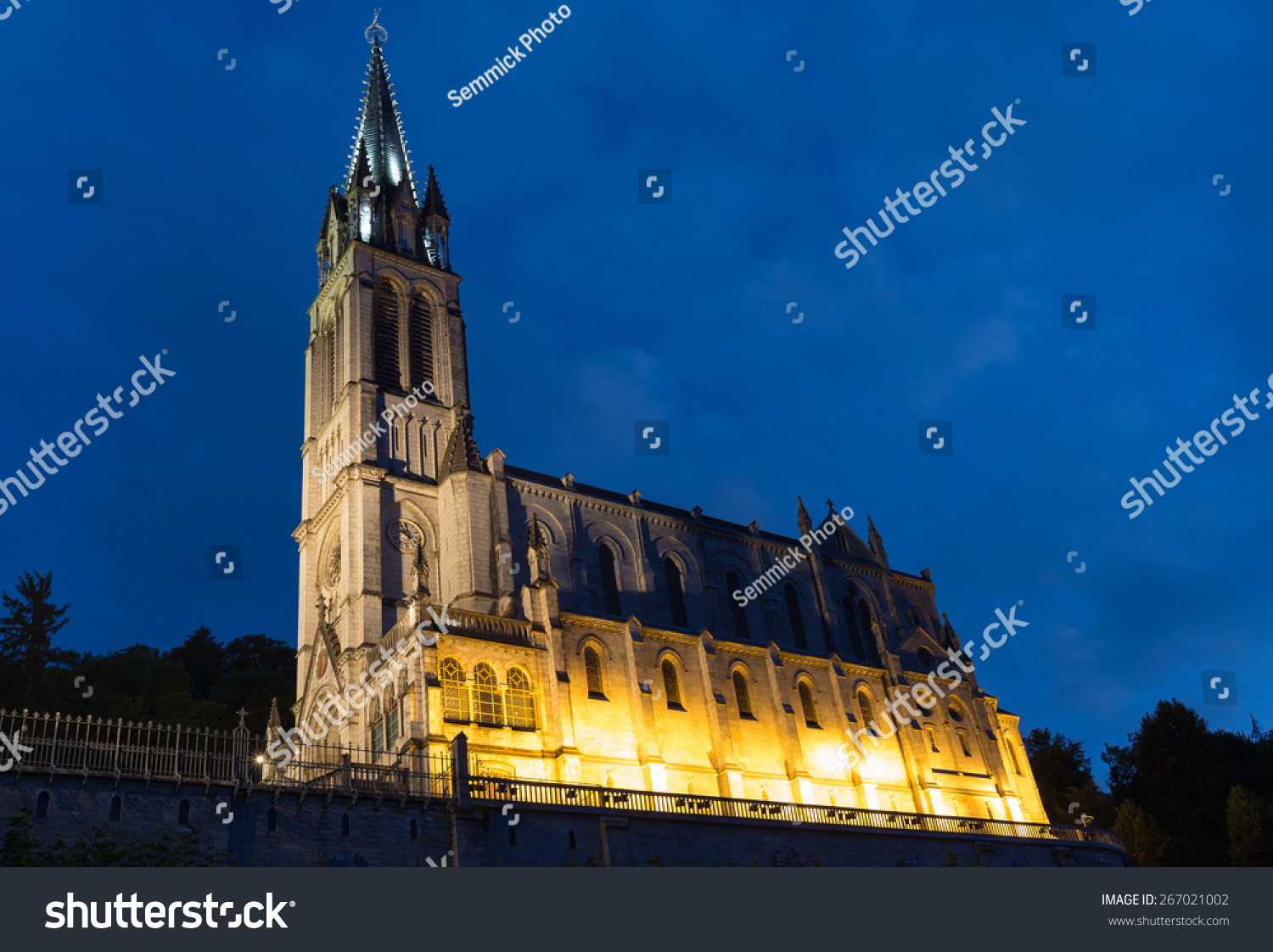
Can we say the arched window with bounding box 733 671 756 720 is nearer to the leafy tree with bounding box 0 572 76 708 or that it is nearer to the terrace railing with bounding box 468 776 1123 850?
the terrace railing with bounding box 468 776 1123 850

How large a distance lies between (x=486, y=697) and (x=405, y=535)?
13078 mm

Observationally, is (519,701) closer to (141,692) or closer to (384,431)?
(384,431)

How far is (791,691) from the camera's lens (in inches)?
1922

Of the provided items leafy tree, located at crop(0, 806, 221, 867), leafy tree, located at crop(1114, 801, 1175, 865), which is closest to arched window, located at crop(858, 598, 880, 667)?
leafy tree, located at crop(1114, 801, 1175, 865)

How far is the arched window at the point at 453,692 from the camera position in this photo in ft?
121

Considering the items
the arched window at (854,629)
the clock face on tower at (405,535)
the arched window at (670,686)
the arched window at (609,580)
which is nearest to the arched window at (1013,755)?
the arched window at (854,629)

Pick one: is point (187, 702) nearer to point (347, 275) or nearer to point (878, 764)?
point (347, 275)

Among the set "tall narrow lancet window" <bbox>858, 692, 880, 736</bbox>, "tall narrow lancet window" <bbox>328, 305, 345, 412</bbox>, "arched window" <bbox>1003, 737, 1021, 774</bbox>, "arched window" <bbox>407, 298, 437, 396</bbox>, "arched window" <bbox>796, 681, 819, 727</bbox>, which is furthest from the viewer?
"arched window" <bbox>1003, 737, 1021, 774</bbox>

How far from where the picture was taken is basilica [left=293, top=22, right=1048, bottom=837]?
130 feet

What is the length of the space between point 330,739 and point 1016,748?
38.9 metres

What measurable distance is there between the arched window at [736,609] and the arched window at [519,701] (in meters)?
15.9

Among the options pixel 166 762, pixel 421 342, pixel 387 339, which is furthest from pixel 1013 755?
pixel 166 762

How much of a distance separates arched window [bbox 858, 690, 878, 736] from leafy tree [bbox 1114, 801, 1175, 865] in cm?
1515
